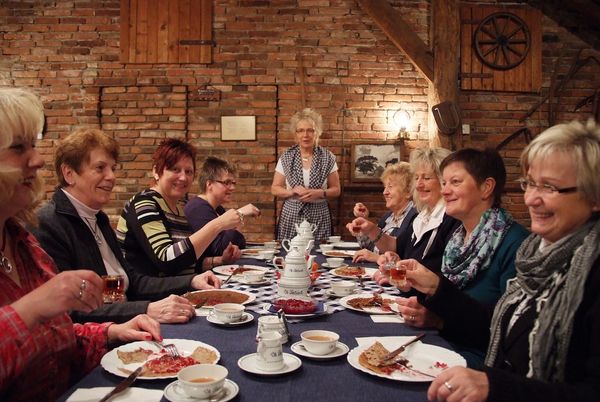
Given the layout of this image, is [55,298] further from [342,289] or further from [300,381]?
[342,289]

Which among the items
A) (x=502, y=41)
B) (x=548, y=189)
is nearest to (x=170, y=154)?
(x=548, y=189)

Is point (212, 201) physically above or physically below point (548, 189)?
below

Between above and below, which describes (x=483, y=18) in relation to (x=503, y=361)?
above

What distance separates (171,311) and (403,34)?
465cm

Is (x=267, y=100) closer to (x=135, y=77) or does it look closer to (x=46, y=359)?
(x=135, y=77)

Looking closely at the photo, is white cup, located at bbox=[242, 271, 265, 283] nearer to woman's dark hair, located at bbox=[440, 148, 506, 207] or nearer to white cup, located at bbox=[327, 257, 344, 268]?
white cup, located at bbox=[327, 257, 344, 268]

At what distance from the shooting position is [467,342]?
5.53ft

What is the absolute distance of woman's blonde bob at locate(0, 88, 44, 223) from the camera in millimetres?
1192

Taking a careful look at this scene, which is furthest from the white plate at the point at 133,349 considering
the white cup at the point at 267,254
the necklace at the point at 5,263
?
the white cup at the point at 267,254

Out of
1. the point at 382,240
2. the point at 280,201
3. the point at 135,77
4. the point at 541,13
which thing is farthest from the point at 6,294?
the point at 541,13

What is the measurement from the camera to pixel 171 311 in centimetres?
172

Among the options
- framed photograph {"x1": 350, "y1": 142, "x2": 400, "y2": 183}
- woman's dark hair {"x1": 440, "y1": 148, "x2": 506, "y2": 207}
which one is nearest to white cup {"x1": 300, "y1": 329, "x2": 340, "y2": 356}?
woman's dark hair {"x1": 440, "y1": 148, "x2": 506, "y2": 207}

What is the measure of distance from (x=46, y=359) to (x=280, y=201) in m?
4.67

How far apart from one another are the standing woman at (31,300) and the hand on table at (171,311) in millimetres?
165
